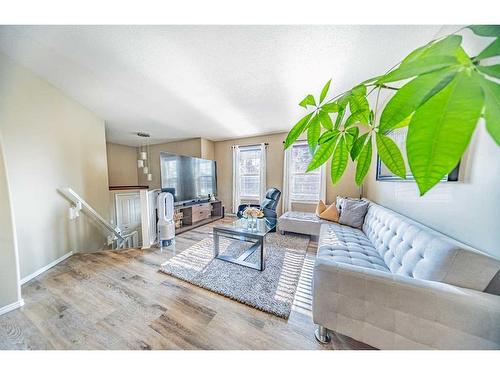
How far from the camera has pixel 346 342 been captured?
39.3 inches

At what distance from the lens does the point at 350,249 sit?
5.09 ft

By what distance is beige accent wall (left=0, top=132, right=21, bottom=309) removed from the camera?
3.89 feet

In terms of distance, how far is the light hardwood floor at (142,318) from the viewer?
100 centimetres

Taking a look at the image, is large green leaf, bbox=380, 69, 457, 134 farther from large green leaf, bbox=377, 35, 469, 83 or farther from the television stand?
the television stand

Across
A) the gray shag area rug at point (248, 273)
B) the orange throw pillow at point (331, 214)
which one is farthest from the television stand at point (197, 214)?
the orange throw pillow at point (331, 214)

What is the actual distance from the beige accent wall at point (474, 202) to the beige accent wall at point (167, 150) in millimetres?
4034

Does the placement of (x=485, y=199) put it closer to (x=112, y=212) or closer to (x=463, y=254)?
(x=463, y=254)

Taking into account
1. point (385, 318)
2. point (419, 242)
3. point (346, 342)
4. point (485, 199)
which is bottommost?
point (346, 342)

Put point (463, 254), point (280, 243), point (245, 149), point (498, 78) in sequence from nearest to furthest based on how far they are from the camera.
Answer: point (498, 78)
point (463, 254)
point (280, 243)
point (245, 149)

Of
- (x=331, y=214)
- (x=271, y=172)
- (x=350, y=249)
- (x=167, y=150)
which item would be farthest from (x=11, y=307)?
(x=167, y=150)

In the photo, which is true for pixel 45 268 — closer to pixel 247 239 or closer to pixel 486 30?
pixel 247 239

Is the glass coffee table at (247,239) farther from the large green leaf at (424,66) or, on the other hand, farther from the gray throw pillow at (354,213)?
the large green leaf at (424,66)

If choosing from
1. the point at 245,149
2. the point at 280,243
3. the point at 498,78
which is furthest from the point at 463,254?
the point at 245,149

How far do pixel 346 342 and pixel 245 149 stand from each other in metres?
3.71
